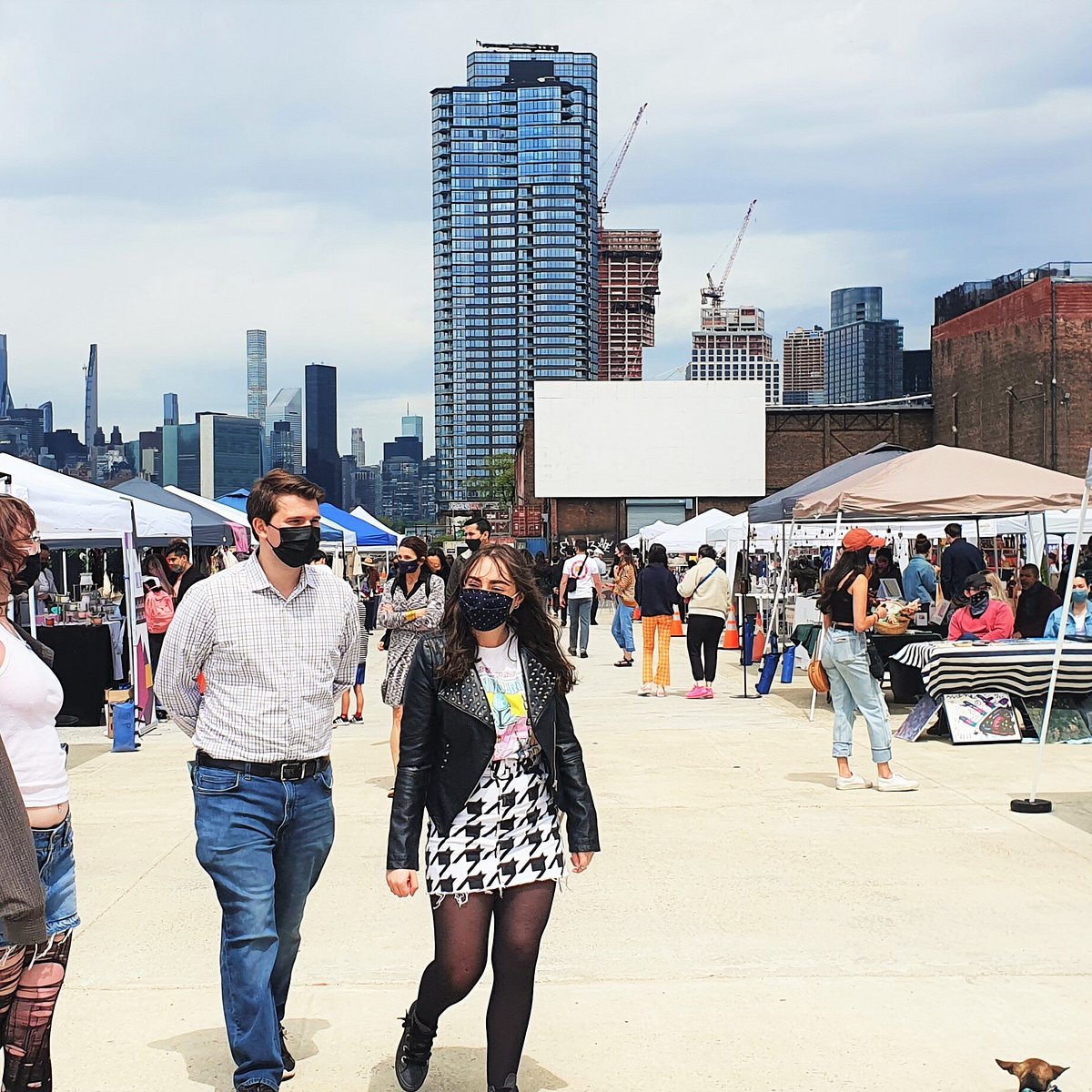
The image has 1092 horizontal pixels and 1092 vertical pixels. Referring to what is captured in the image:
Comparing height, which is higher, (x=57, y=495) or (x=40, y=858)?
(x=57, y=495)

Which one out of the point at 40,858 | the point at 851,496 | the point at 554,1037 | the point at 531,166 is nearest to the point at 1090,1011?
the point at 554,1037

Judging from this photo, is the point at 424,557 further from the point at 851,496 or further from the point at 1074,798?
the point at 851,496

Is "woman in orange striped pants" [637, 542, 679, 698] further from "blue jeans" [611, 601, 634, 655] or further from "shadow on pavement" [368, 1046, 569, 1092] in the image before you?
"shadow on pavement" [368, 1046, 569, 1092]

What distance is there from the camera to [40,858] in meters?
3.70

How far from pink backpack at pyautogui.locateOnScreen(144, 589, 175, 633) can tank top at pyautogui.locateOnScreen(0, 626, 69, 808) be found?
461 inches

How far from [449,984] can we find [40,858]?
4.11ft

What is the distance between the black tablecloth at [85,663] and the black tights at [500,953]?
9.28 m

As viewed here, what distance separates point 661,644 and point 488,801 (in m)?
12.0

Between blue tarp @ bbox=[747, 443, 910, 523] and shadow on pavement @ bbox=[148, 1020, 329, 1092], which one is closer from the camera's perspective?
shadow on pavement @ bbox=[148, 1020, 329, 1092]

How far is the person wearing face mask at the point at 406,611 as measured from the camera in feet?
30.6

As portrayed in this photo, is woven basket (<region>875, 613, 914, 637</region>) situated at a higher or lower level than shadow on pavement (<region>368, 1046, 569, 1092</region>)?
higher

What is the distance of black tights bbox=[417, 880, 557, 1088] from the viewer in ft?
13.1

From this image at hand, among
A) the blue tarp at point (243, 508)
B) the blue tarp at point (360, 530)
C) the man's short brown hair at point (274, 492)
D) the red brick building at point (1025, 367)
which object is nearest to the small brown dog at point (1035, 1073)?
the man's short brown hair at point (274, 492)

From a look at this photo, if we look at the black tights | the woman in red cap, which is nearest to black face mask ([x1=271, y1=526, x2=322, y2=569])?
the black tights
